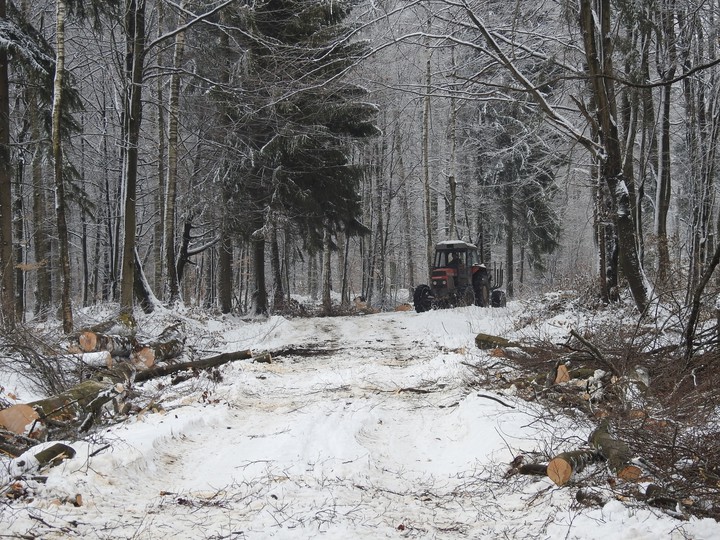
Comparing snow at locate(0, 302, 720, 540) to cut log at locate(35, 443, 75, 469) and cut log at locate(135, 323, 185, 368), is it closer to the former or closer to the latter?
cut log at locate(35, 443, 75, 469)

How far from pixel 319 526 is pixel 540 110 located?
8200 mm

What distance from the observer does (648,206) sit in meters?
30.5

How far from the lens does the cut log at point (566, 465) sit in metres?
3.55

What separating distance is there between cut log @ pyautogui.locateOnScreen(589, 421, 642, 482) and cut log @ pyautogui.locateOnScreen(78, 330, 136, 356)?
6957mm

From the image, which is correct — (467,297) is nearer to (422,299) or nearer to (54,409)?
(422,299)

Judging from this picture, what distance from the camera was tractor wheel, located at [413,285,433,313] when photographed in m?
19.4

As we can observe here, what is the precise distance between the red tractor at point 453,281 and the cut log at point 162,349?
10490 millimetres

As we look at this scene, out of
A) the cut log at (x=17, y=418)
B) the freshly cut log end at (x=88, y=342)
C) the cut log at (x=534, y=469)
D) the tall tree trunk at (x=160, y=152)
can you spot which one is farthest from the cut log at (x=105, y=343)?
the cut log at (x=534, y=469)

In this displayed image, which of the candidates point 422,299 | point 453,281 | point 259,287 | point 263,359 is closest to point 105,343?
point 263,359

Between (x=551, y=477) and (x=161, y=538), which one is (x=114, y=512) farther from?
(x=551, y=477)

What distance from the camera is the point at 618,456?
3473 millimetres

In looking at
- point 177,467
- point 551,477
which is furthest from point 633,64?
point 177,467

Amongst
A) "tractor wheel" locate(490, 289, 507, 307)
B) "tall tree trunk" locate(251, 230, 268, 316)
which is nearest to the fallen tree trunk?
"tall tree trunk" locate(251, 230, 268, 316)

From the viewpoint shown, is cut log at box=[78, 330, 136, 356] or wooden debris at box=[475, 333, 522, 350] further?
wooden debris at box=[475, 333, 522, 350]
